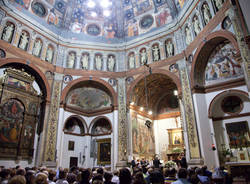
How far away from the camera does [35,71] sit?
16672 mm

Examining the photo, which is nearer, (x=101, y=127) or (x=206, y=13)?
(x=206, y=13)

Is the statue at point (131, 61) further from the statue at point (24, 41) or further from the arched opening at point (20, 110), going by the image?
the statue at point (24, 41)

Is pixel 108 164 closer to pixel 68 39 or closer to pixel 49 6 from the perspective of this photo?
pixel 68 39

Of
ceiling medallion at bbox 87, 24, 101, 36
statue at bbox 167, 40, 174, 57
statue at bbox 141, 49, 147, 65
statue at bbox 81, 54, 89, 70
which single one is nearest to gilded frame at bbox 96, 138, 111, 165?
statue at bbox 81, 54, 89, 70

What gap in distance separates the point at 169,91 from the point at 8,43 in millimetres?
15843

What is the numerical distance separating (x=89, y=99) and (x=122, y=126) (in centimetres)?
500

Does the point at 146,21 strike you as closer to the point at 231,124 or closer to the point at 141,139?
the point at 141,139

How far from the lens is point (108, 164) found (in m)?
18.3

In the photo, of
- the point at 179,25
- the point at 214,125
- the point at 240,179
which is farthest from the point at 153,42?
the point at 240,179

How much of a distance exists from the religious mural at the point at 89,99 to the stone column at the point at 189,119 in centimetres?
762

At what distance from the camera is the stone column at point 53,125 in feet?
51.7

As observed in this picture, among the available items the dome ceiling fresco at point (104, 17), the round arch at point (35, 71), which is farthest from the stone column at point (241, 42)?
the round arch at point (35, 71)

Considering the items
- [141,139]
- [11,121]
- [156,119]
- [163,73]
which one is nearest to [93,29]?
[163,73]

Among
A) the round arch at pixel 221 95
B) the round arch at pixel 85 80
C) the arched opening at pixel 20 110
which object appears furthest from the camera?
the round arch at pixel 85 80
